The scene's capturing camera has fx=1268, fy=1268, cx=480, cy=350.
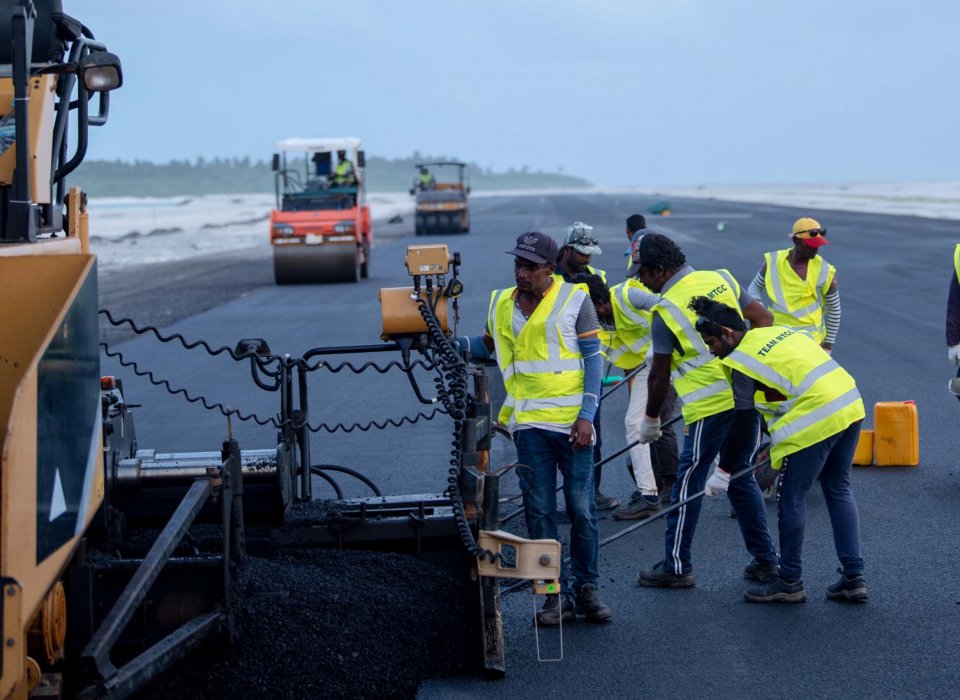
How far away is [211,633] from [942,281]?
2204cm

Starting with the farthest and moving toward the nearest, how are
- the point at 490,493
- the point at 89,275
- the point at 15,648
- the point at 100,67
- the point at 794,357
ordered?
1. the point at 794,357
2. the point at 490,493
3. the point at 100,67
4. the point at 89,275
5. the point at 15,648

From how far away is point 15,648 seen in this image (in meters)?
3.08

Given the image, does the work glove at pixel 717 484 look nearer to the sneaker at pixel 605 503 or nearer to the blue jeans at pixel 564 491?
the blue jeans at pixel 564 491

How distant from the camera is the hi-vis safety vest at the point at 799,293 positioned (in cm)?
920

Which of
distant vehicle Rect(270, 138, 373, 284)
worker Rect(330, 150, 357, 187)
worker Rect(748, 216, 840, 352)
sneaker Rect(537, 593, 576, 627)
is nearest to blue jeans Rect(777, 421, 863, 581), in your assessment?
sneaker Rect(537, 593, 576, 627)

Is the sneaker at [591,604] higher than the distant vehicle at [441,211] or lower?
lower

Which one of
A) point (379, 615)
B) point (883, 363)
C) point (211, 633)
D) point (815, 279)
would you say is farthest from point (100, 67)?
point (883, 363)

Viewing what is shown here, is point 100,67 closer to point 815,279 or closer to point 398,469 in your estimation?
point 398,469

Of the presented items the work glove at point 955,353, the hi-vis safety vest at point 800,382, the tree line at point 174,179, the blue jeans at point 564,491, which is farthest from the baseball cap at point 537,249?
the tree line at point 174,179

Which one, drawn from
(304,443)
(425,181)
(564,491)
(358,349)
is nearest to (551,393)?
(564,491)

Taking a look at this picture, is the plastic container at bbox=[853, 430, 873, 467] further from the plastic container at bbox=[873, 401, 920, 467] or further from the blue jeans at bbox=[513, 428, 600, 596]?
the blue jeans at bbox=[513, 428, 600, 596]

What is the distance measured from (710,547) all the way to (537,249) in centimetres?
246

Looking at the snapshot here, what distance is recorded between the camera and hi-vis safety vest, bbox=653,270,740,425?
21.5 ft

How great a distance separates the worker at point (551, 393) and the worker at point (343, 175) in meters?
21.8
